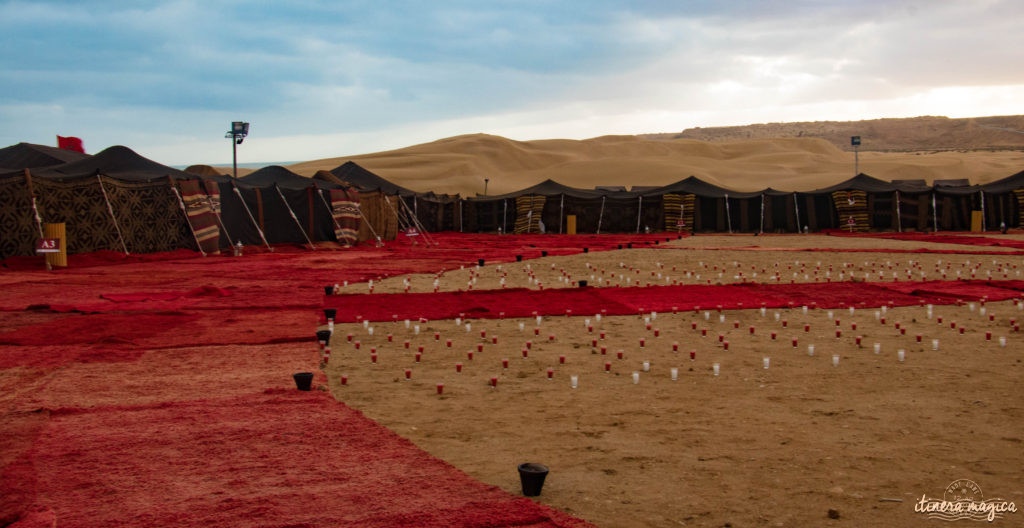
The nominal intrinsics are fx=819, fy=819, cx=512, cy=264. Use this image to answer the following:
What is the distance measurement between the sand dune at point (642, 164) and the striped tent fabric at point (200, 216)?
61636 millimetres

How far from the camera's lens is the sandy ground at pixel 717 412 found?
521 cm

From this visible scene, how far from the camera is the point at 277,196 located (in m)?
33.3

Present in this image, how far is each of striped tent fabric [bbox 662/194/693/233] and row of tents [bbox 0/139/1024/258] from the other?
2.5 inches

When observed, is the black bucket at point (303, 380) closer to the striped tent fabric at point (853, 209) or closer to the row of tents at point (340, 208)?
the row of tents at point (340, 208)

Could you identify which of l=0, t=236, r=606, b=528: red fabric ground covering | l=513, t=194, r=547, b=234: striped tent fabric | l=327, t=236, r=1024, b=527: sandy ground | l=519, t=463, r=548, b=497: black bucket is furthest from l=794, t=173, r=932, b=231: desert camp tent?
l=519, t=463, r=548, b=497: black bucket

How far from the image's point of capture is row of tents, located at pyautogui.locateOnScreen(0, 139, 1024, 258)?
25625 millimetres

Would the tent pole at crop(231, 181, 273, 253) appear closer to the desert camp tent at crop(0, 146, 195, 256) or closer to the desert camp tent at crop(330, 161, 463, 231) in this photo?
the desert camp tent at crop(0, 146, 195, 256)

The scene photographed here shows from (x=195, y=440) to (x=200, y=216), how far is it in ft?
80.2

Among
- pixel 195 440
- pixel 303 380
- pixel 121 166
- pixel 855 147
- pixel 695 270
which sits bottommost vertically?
pixel 195 440

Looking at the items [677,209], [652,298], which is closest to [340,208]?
[652,298]

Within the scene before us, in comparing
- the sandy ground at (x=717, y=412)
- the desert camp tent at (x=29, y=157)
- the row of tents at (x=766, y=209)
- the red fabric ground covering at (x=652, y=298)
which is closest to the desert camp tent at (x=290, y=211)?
the desert camp tent at (x=29, y=157)

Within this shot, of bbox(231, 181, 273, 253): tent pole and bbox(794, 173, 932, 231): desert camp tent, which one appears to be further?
bbox(794, 173, 932, 231): desert camp tent

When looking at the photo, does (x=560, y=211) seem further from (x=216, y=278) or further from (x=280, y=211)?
(x=216, y=278)

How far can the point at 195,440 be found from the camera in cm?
637
